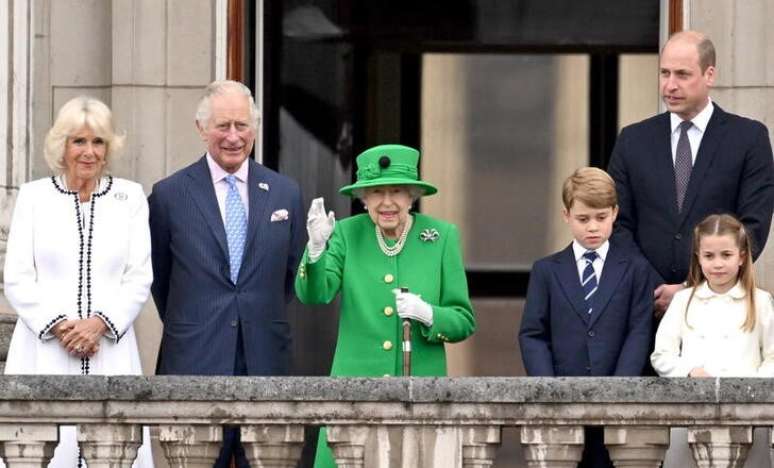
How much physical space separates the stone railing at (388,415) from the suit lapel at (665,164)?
1.17 metres

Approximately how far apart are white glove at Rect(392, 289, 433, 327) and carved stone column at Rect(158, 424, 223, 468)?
90 centimetres

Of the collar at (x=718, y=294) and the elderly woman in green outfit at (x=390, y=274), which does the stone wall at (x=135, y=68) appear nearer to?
the elderly woman in green outfit at (x=390, y=274)

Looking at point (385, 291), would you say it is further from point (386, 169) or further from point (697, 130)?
point (697, 130)

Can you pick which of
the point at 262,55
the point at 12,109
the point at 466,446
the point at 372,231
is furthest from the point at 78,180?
the point at 262,55

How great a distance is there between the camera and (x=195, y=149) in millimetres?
11641

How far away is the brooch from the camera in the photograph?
9.08 m

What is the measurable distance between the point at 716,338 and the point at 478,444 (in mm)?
966


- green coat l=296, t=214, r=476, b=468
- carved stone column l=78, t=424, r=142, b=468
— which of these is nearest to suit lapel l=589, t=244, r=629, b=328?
green coat l=296, t=214, r=476, b=468

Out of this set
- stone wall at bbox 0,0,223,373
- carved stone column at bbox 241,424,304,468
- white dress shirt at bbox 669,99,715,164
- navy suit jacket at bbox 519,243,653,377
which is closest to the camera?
carved stone column at bbox 241,424,304,468

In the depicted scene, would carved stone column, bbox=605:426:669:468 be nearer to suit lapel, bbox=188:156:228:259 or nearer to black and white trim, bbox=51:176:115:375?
suit lapel, bbox=188:156:228:259

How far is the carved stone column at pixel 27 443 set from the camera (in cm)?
824

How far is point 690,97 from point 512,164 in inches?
181

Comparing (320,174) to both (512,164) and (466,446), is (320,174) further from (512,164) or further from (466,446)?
(466,446)

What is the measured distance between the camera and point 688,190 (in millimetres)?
9133
